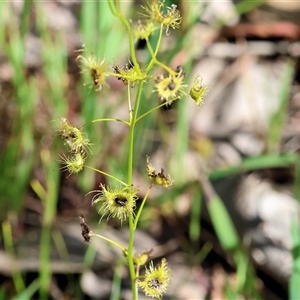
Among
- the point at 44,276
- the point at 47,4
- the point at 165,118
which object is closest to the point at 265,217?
the point at 165,118

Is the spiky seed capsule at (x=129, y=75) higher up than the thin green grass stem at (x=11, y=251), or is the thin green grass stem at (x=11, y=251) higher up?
the thin green grass stem at (x=11, y=251)

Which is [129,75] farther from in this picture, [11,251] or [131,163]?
[11,251]

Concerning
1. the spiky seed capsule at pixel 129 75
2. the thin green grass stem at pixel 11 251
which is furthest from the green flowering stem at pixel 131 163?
the thin green grass stem at pixel 11 251

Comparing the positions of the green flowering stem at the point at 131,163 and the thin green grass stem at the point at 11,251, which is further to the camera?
the thin green grass stem at the point at 11,251

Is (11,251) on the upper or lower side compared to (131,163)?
upper

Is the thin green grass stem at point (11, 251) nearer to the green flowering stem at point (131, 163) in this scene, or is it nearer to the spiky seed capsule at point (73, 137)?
the green flowering stem at point (131, 163)

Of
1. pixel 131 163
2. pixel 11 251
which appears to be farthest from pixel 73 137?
pixel 11 251

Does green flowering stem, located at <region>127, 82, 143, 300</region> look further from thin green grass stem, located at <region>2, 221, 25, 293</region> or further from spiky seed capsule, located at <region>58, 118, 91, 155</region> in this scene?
thin green grass stem, located at <region>2, 221, 25, 293</region>

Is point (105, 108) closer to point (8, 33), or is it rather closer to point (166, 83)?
point (8, 33)

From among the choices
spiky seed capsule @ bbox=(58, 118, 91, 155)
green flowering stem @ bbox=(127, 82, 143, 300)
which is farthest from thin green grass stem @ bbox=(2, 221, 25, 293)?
spiky seed capsule @ bbox=(58, 118, 91, 155)

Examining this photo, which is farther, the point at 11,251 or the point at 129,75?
the point at 11,251

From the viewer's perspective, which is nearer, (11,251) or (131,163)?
(131,163)
